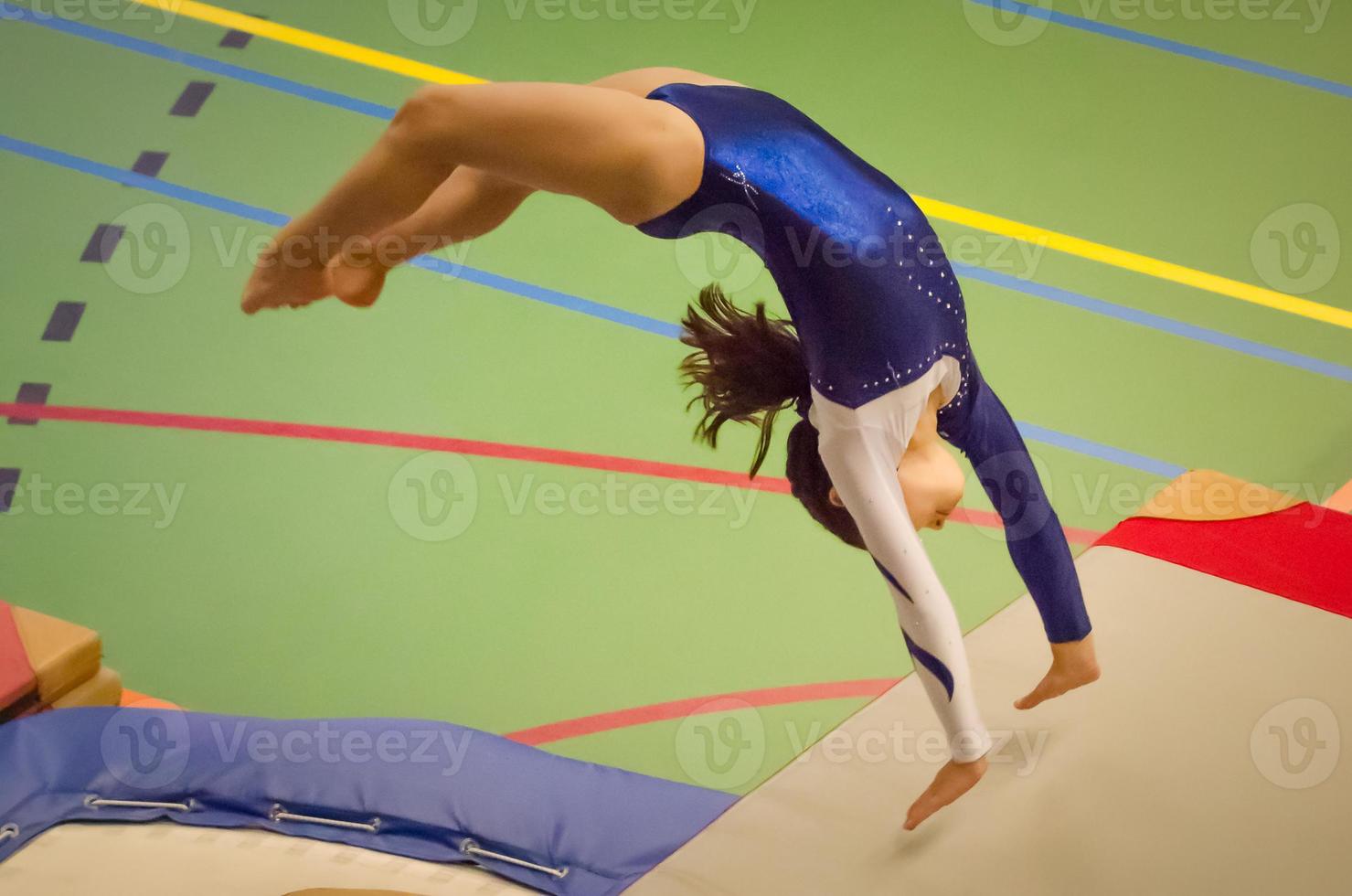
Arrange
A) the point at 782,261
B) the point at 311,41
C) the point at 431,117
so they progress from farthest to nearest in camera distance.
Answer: the point at 311,41 < the point at 782,261 < the point at 431,117

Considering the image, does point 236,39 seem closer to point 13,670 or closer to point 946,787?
point 13,670

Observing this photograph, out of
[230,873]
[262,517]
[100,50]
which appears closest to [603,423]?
[262,517]

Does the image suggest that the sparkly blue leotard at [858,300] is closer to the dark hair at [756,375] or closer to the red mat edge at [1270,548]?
the dark hair at [756,375]

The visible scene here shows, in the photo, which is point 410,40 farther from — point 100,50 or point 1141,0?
point 1141,0

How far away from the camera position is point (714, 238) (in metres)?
3.87

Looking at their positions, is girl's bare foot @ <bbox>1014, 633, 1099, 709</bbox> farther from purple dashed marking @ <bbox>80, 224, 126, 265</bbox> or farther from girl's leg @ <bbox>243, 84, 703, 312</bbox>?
purple dashed marking @ <bbox>80, 224, 126, 265</bbox>

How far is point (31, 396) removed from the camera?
12.5ft

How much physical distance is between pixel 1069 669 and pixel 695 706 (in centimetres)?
99
